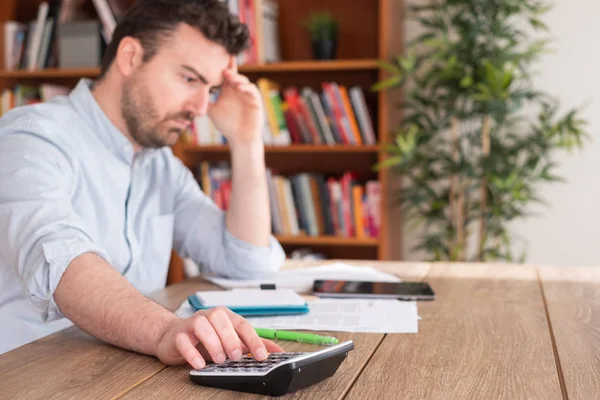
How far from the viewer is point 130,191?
1.60m

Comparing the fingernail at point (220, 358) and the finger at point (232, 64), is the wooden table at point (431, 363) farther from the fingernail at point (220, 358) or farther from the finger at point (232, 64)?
the finger at point (232, 64)

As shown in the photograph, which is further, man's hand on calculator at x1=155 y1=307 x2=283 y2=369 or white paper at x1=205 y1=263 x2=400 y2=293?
white paper at x1=205 y1=263 x2=400 y2=293

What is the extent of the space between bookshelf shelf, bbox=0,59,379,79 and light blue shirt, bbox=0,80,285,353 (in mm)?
1481

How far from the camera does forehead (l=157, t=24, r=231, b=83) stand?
1602 millimetres

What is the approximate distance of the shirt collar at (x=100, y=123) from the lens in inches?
61.4

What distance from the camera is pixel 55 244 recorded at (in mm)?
1045

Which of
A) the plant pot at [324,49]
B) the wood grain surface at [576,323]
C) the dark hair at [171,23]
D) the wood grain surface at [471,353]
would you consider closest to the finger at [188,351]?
the wood grain surface at [471,353]

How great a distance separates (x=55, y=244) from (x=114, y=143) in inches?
22.5

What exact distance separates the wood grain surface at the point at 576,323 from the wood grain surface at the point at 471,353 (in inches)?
0.7

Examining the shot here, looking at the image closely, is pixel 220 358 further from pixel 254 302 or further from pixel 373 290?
pixel 373 290

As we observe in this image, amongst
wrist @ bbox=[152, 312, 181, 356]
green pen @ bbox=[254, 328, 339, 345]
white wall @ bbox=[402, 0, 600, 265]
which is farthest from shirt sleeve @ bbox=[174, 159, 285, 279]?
white wall @ bbox=[402, 0, 600, 265]

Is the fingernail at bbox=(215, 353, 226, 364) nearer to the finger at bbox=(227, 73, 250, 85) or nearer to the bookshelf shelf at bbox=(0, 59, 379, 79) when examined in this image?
the finger at bbox=(227, 73, 250, 85)

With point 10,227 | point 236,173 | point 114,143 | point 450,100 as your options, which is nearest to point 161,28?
point 114,143

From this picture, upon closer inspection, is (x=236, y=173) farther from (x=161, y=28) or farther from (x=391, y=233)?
(x=391, y=233)
